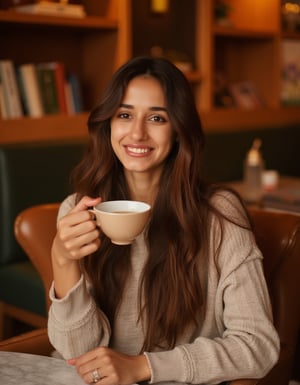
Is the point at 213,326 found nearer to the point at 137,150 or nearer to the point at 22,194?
the point at 137,150

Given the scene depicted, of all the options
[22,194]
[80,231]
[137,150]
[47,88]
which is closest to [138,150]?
[137,150]

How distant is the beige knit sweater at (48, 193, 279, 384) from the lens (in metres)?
1.37

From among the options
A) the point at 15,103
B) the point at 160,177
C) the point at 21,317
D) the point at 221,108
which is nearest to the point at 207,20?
the point at 221,108

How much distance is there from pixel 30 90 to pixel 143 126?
62.3 inches

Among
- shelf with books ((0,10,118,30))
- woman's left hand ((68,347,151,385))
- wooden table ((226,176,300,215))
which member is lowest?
wooden table ((226,176,300,215))

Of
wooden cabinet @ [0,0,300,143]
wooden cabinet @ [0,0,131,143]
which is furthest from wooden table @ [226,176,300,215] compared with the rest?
wooden cabinet @ [0,0,131,143]

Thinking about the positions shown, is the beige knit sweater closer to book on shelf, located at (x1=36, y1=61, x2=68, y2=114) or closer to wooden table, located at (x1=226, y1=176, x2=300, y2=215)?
wooden table, located at (x1=226, y1=176, x2=300, y2=215)

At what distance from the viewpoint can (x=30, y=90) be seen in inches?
119

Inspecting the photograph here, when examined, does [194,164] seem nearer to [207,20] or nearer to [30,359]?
[30,359]

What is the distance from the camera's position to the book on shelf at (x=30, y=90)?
3.01 metres

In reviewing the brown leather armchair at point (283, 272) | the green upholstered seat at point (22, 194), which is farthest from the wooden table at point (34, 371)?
the green upholstered seat at point (22, 194)

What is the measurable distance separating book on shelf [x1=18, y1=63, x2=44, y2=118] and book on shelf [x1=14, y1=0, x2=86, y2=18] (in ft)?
0.85

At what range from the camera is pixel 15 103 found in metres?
2.96

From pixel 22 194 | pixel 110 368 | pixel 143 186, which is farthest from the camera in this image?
pixel 22 194
